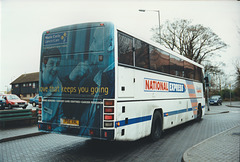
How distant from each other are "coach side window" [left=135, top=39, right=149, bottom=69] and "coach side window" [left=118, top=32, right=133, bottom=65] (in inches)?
15.0

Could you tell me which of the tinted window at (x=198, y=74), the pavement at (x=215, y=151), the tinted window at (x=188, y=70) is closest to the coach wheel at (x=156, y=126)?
the pavement at (x=215, y=151)

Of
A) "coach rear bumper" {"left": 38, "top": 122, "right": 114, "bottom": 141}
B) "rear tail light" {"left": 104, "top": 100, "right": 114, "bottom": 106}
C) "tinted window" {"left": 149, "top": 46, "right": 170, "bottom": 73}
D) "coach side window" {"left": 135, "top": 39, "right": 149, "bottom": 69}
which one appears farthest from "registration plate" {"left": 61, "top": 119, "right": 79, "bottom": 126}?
"tinted window" {"left": 149, "top": 46, "right": 170, "bottom": 73}

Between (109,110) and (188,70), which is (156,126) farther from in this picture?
(188,70)

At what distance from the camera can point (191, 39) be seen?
125ft

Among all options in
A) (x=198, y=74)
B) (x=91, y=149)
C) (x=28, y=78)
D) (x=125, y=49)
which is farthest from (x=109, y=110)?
(x=28, y=78)

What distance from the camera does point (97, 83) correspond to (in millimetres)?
6051

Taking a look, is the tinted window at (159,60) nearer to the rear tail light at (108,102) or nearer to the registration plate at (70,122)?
the rear tail light at (108,102)

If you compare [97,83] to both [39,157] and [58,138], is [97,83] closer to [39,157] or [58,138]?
[39,157]

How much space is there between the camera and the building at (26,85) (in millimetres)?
69219

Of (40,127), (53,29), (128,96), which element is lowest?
(40,127)

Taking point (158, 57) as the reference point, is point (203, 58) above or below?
above

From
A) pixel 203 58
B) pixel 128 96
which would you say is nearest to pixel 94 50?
pixel 128 96

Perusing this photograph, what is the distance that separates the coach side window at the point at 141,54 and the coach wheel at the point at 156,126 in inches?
77.8

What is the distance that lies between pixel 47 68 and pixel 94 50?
6.06 feet
